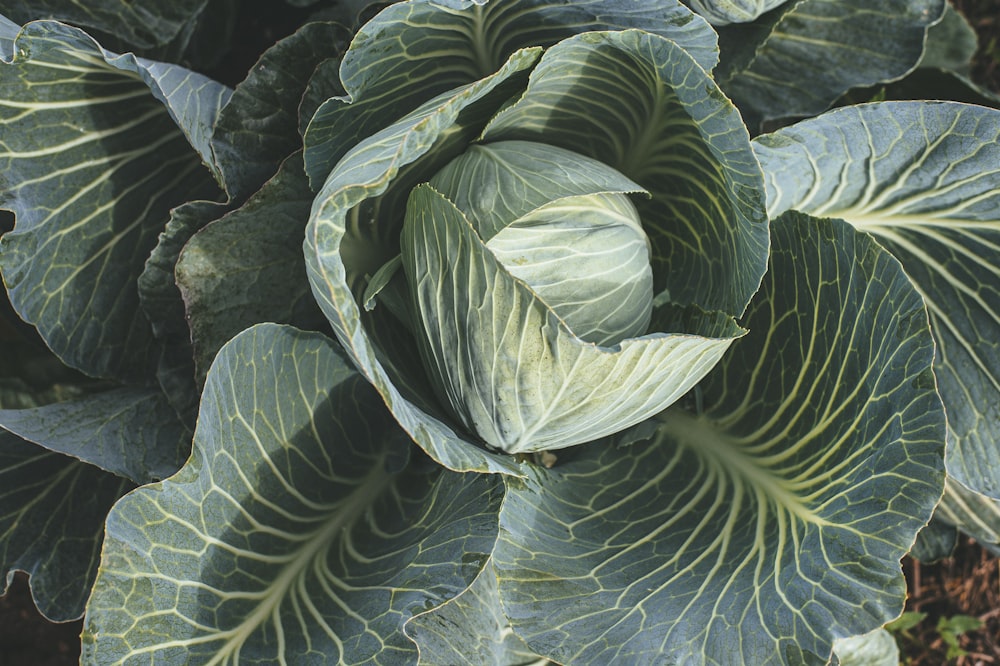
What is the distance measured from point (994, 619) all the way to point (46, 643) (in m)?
2.92

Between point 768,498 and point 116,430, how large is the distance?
1.27 meters

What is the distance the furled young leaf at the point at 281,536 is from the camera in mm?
1353

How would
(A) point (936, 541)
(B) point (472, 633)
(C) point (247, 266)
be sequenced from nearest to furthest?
1. (C) point (247, 266)
2. (B) point (472, 633)
3. (A) point (936, 541)

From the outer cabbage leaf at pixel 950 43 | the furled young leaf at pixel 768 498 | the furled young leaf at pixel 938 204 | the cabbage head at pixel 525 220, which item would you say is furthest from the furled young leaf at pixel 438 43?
the outer cabbage leaf at pixel 950 43

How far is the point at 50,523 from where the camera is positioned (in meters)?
1.87

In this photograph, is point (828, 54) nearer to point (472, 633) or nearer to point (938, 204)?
point (938, 204)

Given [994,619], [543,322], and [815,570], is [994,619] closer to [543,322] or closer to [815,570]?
[815,570]

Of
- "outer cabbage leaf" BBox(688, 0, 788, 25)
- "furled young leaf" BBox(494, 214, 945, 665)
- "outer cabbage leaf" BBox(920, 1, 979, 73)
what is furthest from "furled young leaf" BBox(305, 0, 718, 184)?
"outer cabbage leaf" BBox(920, 1, 979, 73)

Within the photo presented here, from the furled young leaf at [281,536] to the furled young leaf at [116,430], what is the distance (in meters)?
0.34

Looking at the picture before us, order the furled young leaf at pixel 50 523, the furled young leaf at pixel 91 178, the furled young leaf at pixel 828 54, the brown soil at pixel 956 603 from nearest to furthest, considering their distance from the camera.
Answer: the furled young leaf at pixel 91 178 < the furled young leaf at pixel 50 523 < the furled young leaf at pixel 828 54 < the brown soil at pixel 956 603

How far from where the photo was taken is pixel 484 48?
160 centimetres

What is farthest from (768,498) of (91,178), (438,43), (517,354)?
(91,178)

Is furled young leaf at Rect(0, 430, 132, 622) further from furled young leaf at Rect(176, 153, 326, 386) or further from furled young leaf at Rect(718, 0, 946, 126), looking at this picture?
furled young leaf at Rect(718, 0, 946, 126)

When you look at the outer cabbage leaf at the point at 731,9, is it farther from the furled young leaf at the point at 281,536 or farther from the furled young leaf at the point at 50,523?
the furled young leaf at the point at 50,523
